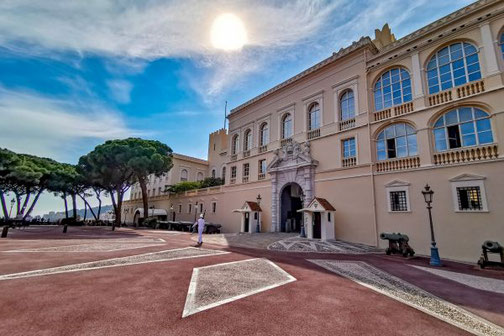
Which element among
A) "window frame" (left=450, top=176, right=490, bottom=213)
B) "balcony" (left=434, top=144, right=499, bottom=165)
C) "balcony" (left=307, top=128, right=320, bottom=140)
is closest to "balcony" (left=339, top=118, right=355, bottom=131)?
"balcony" (left=307, top=128, right=320, bottom=140)

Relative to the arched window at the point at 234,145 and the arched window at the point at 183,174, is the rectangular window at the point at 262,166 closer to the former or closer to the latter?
the arched window at the point at 234,145

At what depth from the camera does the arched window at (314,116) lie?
2019cm

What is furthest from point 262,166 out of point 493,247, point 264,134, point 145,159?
point 493,247

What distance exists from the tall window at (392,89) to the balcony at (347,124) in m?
1.74

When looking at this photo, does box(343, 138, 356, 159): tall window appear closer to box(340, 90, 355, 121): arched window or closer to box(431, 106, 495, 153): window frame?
box(340, 90, 355, 121): arched window

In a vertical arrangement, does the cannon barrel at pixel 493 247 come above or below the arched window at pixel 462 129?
below

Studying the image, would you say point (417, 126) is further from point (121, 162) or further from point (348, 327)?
point (121, 162)

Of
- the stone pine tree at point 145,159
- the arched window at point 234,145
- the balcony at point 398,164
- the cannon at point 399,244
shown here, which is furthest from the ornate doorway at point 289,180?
the stone pine tree at point 145,159

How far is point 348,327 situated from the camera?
382cm

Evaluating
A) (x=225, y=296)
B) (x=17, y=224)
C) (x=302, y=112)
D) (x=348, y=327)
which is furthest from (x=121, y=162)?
(x=348, y=327)

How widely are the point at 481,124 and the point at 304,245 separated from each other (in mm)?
10767

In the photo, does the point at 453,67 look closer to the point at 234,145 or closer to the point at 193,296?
the point at 193,296

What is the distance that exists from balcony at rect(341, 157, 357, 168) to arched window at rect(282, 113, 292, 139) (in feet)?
19.6

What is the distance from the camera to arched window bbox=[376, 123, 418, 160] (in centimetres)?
1453
